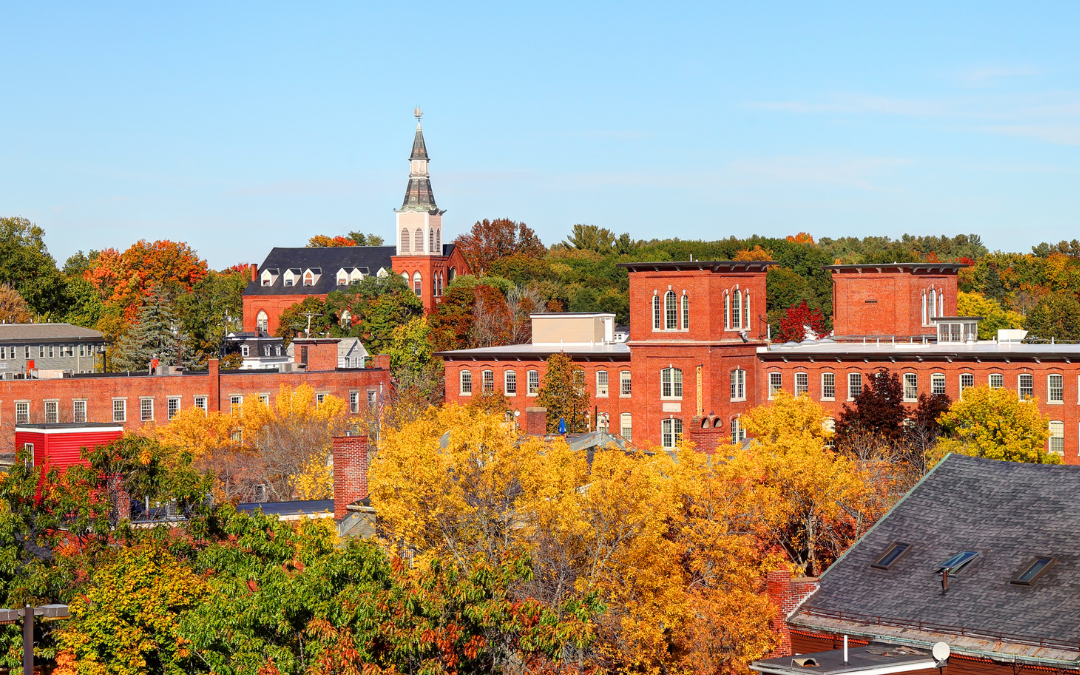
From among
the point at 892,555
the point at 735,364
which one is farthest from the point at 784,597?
the point at 735,364

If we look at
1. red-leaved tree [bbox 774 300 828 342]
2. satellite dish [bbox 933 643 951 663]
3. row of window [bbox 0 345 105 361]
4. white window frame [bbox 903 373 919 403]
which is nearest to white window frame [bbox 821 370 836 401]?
white window frame [bbox 903 373 919 403]

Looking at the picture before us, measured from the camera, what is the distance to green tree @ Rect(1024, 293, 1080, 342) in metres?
116

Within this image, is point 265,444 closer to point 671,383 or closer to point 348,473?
point 671,383

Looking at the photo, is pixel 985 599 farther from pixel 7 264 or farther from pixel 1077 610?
pixel 7 264

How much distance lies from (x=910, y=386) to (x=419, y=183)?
251 feet

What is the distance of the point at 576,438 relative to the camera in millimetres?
50062

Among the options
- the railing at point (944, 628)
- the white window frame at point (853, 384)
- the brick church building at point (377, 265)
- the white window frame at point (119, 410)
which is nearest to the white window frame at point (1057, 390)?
the white window frame at point (853, 384)

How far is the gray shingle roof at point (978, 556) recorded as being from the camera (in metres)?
24.1

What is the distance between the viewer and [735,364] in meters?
71.6

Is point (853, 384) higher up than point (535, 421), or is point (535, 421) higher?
point (535, 421)

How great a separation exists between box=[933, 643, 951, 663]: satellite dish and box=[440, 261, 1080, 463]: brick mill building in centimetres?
4323

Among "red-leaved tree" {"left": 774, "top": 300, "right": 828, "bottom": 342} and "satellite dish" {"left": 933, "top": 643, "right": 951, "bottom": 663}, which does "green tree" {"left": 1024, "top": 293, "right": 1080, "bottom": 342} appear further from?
"satellite dish" {"left": 933, "top": 643, "right": 951, "bottom": 663}

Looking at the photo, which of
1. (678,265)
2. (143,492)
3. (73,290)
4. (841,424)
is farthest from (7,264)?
(143,492)

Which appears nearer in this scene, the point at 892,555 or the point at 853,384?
the point at 892,555
